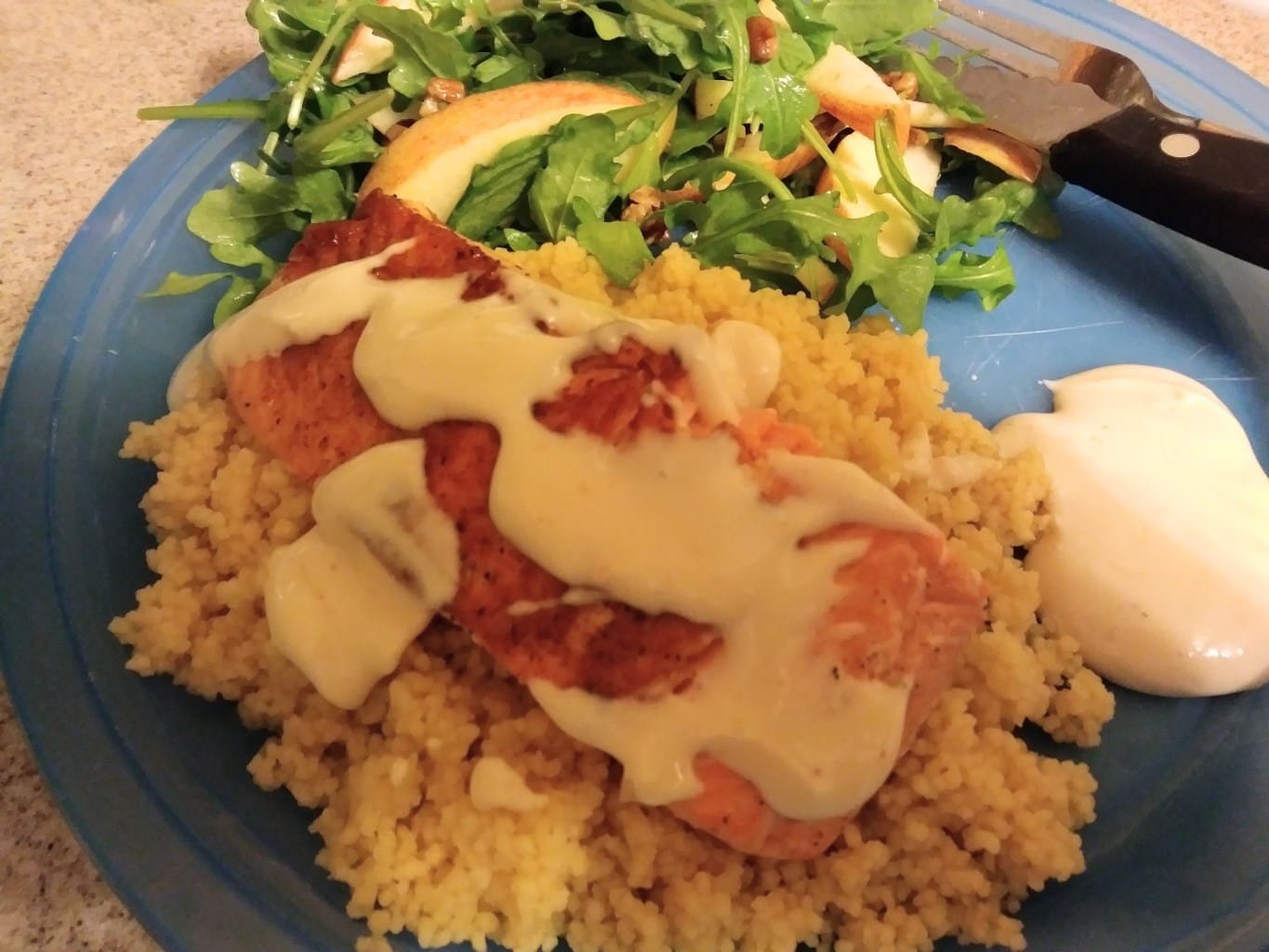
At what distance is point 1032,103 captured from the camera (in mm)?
1672

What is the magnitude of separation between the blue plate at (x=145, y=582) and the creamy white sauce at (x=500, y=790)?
0.17 metres

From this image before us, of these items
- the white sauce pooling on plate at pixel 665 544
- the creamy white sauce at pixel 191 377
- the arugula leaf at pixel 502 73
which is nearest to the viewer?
the white sauce pooling on plate at pixel 665 544

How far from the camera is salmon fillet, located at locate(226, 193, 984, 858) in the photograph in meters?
0.99

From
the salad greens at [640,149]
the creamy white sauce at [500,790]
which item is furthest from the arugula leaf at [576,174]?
the creamy white sauce at [500,790]

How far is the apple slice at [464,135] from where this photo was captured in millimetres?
1551

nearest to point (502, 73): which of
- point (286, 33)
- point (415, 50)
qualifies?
point (415, 50)

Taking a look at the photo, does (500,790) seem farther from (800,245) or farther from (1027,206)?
(1027,206)

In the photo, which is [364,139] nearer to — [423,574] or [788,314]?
[788,314]

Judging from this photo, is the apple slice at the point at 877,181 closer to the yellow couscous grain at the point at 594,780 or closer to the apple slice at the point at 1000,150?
the apple slice at the point at 1000,150

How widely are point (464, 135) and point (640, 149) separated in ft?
0.92

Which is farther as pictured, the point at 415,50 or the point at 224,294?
the point at 415,50

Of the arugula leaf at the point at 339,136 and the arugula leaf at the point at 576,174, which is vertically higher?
the arugula leaf at the point at 576,174

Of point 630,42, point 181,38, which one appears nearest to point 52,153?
point 181,38

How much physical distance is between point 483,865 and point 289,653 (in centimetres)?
32
